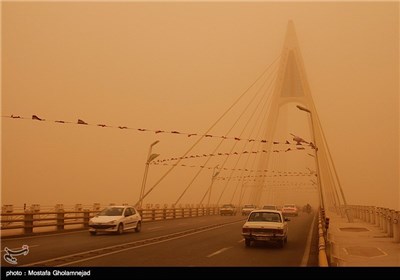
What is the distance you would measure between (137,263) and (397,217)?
12.0 metres

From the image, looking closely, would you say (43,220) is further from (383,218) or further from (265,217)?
(383,218)

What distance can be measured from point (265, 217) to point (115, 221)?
858cm

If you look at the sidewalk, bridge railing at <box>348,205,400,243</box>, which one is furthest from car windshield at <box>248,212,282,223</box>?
bridge railing at <box>348,205,400,243</box>

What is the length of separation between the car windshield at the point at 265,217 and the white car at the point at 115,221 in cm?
812

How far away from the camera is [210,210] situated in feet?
229

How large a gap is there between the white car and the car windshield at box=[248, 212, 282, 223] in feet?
26.6

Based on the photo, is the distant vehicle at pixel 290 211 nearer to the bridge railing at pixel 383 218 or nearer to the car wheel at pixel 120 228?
the bridge railing at pixel 383 218

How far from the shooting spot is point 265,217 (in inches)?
783

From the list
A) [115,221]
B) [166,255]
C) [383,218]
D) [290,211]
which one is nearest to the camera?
[166,255]

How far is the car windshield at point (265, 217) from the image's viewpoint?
19688 millimetres

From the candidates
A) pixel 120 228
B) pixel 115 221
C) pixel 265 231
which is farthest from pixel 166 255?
pixel 120 228

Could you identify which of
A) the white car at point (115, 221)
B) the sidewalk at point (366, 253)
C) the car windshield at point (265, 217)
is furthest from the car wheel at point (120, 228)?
the sidewalk at point (366, 253)

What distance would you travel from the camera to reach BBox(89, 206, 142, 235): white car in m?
24.7
